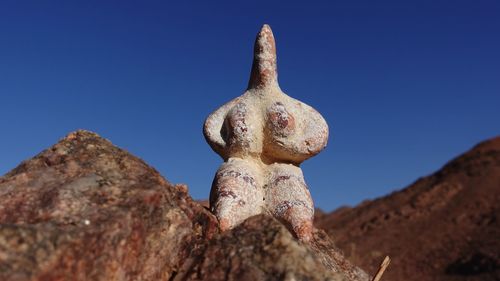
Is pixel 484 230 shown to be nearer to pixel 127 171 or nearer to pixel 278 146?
pixel 278 146

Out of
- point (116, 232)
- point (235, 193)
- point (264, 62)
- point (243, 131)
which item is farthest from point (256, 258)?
point (264, 62)

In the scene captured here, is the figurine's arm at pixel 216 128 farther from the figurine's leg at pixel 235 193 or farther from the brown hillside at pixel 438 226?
the brown hillside at pixel 438 226

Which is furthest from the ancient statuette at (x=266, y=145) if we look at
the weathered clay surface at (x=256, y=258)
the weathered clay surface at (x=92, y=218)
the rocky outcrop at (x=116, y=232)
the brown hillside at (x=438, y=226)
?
the brown hillside at (x=438, y=226)

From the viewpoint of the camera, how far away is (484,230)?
26703 mm

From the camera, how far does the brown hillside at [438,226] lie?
23656 millimetres

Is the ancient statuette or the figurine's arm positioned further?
the figurine's arm

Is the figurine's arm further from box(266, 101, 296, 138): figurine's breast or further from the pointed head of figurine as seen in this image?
box(266, 101, 296, 138): figurine's breast

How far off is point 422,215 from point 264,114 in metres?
26.9

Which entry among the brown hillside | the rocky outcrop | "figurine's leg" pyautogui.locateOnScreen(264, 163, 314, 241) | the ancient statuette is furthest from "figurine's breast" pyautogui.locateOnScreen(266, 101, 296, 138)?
the brown hillside

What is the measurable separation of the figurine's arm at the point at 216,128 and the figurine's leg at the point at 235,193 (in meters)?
0.27

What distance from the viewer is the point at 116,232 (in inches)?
140

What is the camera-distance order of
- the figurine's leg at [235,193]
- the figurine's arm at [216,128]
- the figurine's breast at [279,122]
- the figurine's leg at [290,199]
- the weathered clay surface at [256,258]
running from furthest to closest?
the figurine's arm at [216,128], the figurine's breast at [279,122], the figurine's leg at [290,199], the figurine's leg at [235,193], the weathered clay surface at [256,258]

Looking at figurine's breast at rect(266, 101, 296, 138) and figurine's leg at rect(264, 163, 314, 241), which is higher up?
figurine's breast at rect(266, 101, 296, 138)

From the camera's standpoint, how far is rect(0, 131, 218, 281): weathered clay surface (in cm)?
322
